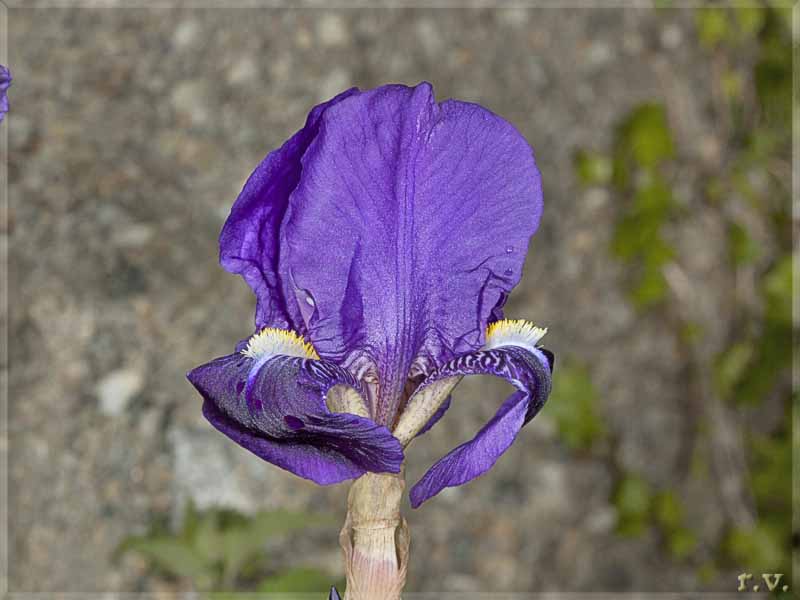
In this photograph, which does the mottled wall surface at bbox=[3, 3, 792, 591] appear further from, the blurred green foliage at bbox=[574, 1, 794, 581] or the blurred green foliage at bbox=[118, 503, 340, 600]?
A: the blurred green foliage at bbox=[118, 503, 340, 600]

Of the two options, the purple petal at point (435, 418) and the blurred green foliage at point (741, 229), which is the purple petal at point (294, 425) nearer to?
the purple petal at point (435, 418)

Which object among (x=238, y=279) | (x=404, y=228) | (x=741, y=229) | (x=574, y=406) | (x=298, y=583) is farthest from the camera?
(x=741, y=229)

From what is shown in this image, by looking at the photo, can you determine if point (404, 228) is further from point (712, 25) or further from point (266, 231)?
point (712, 25)

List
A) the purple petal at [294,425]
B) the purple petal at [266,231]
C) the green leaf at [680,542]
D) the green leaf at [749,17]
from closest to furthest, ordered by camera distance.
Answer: the purple petal at [294,425] → the purple petal at [266,231] → the green leaf at [680,542] → the green leaf at [749,17]

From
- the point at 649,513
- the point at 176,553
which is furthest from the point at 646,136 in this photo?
the point at 176,553

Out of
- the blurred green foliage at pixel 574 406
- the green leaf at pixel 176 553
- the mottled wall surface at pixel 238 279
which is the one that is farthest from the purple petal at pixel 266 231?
the blurred green foliage at pixel 574 406

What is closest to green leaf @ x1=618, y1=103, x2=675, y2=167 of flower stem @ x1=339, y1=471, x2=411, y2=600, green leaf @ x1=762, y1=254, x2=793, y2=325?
green leaf @ x1=762, y1=254, x2=793, y2=325

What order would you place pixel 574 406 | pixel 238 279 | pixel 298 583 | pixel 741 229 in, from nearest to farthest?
pixel 298 583, pixel 238 279, pixel 574 406, pixel 741 229
